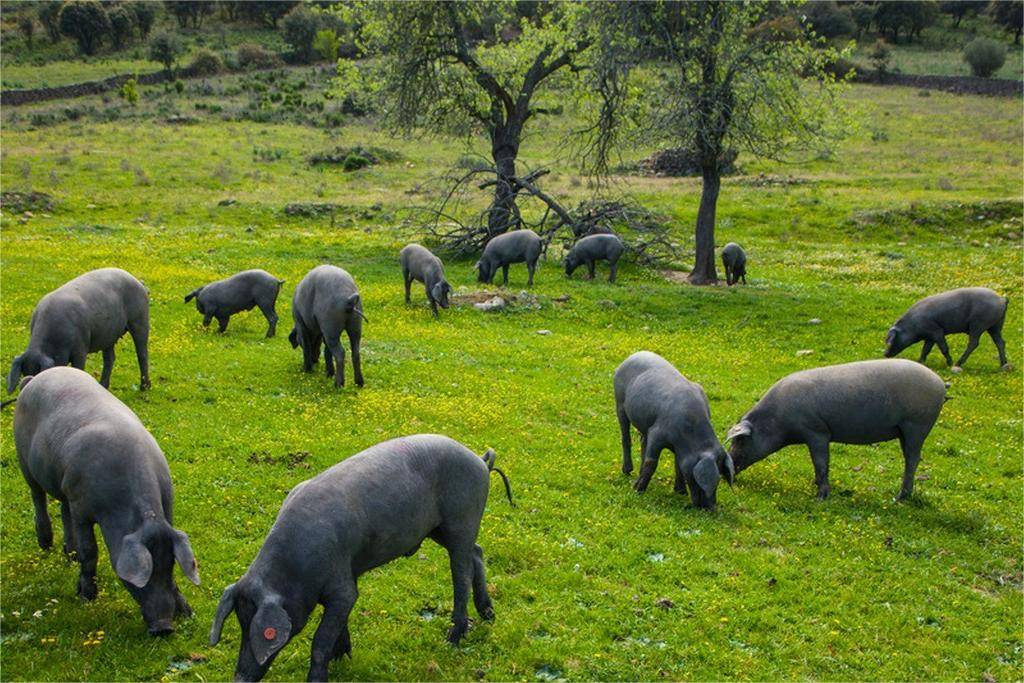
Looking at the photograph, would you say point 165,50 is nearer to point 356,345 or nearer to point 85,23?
point 85,23

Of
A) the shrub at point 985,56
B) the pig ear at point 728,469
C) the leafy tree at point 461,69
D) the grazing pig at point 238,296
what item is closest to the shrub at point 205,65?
the leafy tree at point 461,69

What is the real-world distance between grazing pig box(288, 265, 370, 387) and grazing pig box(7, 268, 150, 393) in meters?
3.07

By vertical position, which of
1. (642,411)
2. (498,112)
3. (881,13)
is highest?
(881,13)

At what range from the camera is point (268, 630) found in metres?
6.93

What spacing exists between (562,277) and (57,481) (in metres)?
22.3

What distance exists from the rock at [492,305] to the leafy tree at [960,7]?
10433 cm

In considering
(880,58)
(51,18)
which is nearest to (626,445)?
(880,58)

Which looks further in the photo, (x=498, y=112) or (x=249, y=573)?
(x=498, y=112)

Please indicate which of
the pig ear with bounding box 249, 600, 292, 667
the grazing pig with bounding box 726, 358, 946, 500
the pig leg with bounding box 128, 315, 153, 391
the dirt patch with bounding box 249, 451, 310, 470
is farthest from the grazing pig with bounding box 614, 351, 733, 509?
the pig leg with bounding box 128, 315, 153, 391

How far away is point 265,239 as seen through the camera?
33.9 meters

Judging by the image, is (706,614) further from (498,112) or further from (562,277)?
(498,112)

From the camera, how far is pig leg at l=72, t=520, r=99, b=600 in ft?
29.2

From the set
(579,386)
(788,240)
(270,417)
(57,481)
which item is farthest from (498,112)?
(57,481)

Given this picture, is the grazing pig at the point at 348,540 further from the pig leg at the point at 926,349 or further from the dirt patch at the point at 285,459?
the pig leg at the point at 926,349
